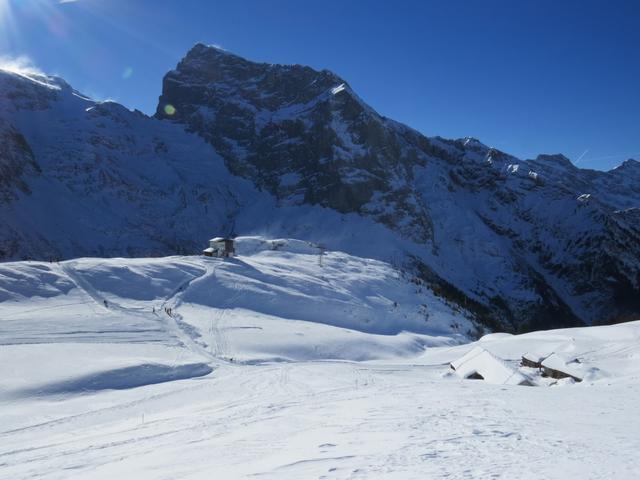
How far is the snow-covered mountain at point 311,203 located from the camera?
13312 centimetres

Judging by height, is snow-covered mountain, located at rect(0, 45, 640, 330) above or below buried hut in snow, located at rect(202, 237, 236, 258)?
above

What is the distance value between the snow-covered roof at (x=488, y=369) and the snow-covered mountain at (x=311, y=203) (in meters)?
90.5

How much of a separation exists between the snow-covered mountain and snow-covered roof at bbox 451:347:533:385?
90530 millimetres

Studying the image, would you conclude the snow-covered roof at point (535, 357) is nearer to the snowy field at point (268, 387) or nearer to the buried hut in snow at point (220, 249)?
the snowy field at point (268, 387)

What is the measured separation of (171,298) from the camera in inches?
1967

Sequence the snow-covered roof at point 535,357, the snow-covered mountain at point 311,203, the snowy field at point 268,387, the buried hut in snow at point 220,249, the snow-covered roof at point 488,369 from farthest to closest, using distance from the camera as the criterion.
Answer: the snow-covered mountain at point 311,203
the buried hut in snow at point 220,249
the snow-covered roof at point 535,357
the snow-covered roof at point 488,369
the snowy field at point 268,387

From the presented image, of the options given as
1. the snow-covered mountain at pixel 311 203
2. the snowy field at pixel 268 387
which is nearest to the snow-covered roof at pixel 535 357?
the snowy field at pixel 268 387

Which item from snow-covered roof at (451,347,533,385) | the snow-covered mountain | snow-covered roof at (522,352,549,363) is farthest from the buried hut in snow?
the snow-covered mountain

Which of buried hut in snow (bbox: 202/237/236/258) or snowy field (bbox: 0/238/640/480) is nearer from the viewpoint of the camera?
snowy field (bbox: 0/238/640/480)

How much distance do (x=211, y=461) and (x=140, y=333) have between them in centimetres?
2855

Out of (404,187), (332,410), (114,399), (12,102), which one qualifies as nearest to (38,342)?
(114,399)

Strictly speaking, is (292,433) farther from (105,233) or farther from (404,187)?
(404,187)

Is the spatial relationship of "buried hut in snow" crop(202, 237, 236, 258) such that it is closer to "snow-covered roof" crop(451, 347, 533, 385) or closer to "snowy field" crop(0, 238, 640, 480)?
"snowy field" crop(0, 238, 640, 480)

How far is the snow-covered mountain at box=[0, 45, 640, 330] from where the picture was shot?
133m
